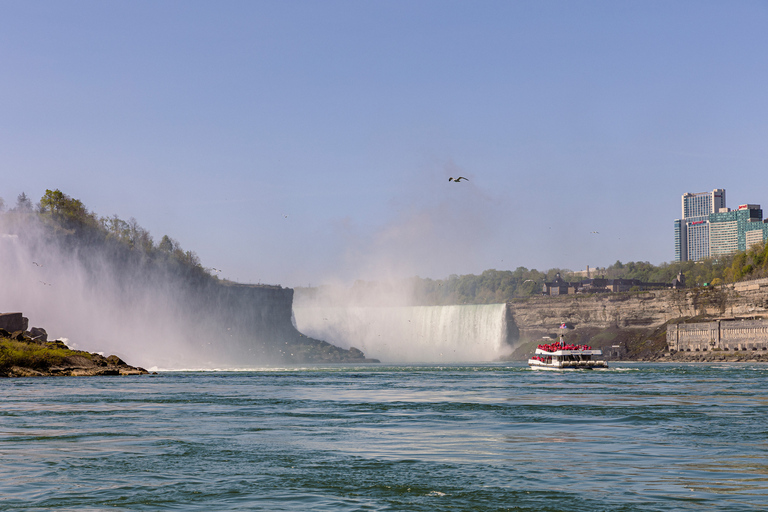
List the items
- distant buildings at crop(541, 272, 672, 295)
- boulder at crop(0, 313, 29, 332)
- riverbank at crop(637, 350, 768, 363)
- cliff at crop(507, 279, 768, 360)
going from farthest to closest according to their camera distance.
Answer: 1. distant buildings at crop(541, 272, 672, 295)
2. cliff at crop(507, 279, 768, 360)
3. riverbank at crop(637, 350, 768, 363)
4. boulder at crop(0, 313, 29, 332)

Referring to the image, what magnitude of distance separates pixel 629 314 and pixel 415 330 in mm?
37472

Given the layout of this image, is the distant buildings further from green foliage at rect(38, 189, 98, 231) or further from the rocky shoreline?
the rocky shoreline

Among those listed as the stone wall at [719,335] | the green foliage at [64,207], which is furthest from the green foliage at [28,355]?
the stone wall at [719,335]

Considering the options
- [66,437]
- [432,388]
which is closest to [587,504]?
[66,437]

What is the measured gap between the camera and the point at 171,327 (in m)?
114

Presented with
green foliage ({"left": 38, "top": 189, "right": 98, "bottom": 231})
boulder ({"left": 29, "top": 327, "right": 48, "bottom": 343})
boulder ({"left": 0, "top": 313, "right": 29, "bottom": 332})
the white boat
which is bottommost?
the white boat

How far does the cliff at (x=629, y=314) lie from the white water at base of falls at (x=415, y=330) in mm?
4908

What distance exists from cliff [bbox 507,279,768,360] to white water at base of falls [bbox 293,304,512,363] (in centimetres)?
491

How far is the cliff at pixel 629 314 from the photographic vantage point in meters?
122

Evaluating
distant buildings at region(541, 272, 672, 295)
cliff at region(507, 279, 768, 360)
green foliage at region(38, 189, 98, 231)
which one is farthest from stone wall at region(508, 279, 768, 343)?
green foliage at region(38, 189, 98, 231)

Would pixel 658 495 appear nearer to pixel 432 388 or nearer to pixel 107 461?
pixel 107 461

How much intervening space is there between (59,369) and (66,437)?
40.1m

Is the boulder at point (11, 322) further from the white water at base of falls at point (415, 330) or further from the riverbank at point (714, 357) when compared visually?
the white water at base of falls at point (415, 330)

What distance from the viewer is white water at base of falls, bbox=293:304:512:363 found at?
484 feet
